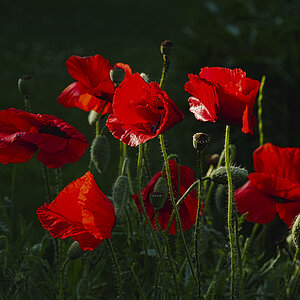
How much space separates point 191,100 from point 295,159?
A: 0.24m

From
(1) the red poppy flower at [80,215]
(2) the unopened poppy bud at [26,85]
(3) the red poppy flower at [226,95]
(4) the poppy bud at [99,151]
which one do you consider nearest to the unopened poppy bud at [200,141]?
(3) the red poppy flower at [226,95]

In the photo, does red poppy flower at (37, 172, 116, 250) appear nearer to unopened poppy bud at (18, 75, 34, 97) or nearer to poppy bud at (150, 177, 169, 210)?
poppy bud at (150, 177, 169, 210)

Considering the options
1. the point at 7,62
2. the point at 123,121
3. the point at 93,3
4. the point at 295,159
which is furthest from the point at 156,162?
the point at 93,3

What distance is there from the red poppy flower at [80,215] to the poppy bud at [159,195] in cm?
6

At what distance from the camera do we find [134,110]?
69cm

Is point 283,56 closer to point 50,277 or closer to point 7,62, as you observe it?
point 50,277

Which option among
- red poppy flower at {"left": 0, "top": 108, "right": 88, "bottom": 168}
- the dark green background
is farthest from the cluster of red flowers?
the dark green background

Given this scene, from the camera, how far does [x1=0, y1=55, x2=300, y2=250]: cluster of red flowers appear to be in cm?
65

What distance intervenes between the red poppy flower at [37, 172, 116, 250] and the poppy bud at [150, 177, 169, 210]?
59 millimetres

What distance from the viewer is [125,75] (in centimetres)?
83

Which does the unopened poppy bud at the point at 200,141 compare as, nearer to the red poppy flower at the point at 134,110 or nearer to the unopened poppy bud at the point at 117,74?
the red poppy flower at the point at 134,110

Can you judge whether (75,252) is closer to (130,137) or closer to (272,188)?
(130,137)

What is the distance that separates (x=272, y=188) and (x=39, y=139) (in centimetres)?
35

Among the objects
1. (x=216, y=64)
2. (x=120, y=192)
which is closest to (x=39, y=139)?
(x=120, y=192)
